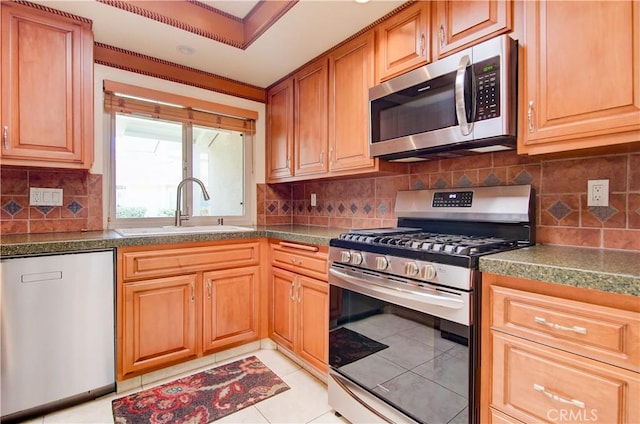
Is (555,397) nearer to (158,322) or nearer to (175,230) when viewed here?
(158,322)

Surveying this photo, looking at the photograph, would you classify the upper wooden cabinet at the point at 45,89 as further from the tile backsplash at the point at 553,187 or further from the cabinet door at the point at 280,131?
the tile backsplash at the point at 553,187

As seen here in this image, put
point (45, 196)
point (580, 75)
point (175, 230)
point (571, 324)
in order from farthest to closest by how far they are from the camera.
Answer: point (175, 230) → point (45, 196) → point (580, 75) → point (571, 324)

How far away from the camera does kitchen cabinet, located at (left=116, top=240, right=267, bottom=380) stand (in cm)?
185

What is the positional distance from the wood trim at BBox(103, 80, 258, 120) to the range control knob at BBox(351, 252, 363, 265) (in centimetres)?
188

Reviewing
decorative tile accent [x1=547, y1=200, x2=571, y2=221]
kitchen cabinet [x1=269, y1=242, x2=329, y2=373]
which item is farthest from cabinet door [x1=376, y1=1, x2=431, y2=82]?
kitchen cabinet [x1=269, y1=242, x2=329, y2=373]

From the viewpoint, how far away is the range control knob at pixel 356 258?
1.57 m

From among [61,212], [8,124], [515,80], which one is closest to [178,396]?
[61,212]

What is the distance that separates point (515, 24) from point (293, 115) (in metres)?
1.66

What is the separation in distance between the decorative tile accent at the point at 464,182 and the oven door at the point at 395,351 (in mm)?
776

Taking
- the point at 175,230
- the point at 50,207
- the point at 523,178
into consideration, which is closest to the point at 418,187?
the point at 523,178

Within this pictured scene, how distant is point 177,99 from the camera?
2.53 metres

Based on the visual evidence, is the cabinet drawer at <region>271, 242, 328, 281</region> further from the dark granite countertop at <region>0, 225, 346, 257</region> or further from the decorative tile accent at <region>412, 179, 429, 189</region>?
the decorative tile accent at <region>412, 179, 429, 189</region>

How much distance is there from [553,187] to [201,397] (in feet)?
7.01

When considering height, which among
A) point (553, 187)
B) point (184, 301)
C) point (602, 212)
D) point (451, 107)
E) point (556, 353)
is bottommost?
point (184, 301)
